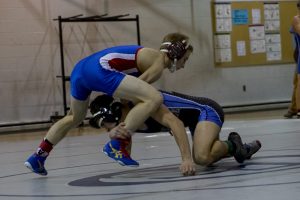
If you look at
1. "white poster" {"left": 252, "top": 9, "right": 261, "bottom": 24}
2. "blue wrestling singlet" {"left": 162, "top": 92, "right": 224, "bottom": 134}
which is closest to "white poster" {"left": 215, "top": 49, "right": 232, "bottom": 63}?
"white poster" {"left": 252, "top": 9, "right": 261, "bottom": 24}

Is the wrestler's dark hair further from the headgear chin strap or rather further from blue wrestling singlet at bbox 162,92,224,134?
blue wrestling singlet at bbox 162,92,224,134

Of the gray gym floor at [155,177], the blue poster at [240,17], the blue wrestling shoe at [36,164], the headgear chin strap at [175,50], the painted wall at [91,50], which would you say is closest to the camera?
the gray gym floor at [155,177]

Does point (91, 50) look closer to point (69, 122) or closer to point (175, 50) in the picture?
point (69, 122)

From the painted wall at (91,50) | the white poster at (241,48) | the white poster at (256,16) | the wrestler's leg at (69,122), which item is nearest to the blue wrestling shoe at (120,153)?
the wrestler's leg at (69,122)

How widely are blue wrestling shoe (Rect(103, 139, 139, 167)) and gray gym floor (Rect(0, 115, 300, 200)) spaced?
99 millimetres

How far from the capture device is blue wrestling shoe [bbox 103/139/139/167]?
3.79 metres

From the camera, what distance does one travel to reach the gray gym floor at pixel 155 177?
311cm

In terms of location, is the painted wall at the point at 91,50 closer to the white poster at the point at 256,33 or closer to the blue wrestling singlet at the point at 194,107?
the white poster at the point at 256,33

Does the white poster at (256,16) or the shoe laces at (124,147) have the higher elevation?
the white poster at (256,16)

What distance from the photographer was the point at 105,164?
189 inches

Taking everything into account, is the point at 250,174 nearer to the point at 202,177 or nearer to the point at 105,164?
the point at 202,177

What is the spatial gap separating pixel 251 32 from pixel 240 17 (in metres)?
0.39

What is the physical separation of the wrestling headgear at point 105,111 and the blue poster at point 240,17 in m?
8.68

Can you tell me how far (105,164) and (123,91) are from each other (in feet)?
3.47
